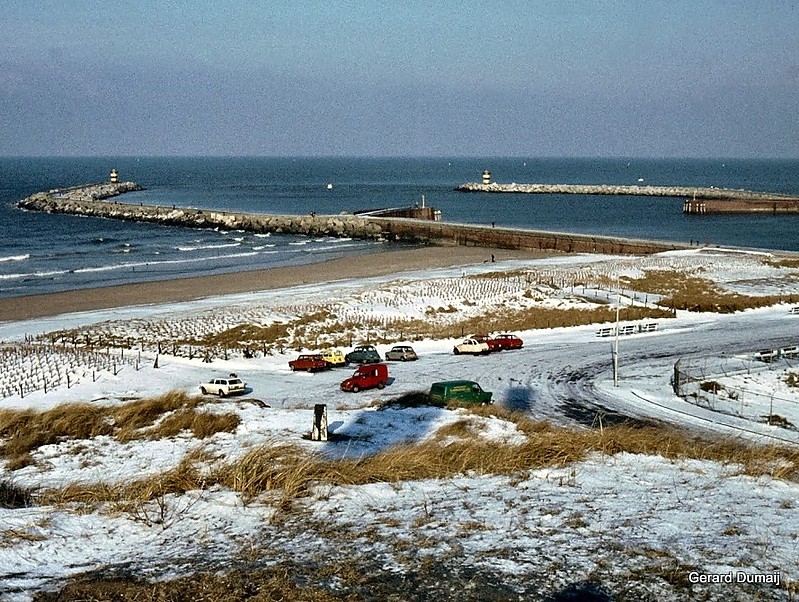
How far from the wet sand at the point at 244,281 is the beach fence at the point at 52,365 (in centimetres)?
1465

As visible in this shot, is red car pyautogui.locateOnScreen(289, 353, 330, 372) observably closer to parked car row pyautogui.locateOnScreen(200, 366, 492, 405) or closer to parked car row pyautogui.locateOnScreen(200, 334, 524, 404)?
A: parked car row pyautogui.locateOnScreen(200, 334, 524, 404)

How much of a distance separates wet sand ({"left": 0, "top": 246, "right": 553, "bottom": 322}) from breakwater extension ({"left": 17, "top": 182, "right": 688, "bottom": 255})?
9.96ft

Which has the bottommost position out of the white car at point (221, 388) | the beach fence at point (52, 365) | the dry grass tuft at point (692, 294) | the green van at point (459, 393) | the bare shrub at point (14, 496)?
the dry grass tuft at point (692, 294)

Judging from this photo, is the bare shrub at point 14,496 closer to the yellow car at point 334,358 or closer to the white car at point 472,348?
the yellow car at point 334,358

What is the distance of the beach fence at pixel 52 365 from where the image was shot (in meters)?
25.9

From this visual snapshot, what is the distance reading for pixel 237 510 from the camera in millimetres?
10117

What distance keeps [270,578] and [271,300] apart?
4040 cm

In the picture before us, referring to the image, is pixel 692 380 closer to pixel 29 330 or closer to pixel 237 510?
pixel 237 510

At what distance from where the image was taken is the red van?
26219mm

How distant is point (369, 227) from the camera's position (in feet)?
322

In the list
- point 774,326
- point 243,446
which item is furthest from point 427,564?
point 774,326

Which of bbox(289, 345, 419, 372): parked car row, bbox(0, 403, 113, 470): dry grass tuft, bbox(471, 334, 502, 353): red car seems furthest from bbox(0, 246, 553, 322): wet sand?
bbox(0, 403, 113, 470): dry grass tuft

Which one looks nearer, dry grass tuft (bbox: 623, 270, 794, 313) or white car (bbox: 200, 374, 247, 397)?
white car (bbox: 200, 374, 247, 397)

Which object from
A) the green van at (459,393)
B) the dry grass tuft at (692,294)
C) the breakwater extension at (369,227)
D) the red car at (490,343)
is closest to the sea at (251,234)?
the breakwater extension at (369,227)
